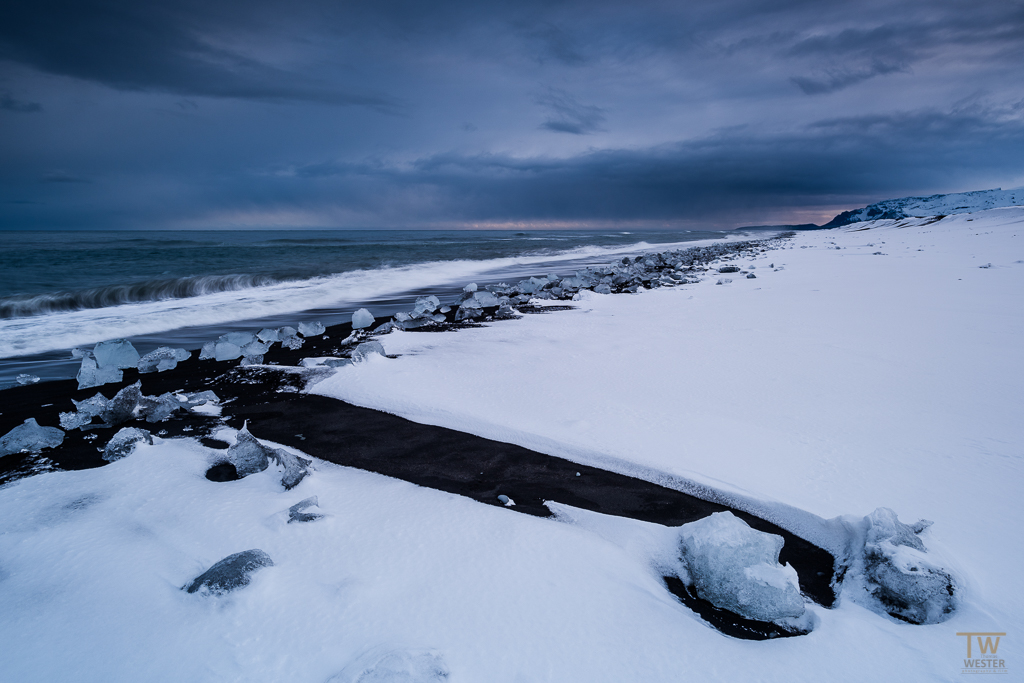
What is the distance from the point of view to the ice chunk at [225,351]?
411 cm

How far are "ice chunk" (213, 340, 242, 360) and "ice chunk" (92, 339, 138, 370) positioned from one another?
61 cm

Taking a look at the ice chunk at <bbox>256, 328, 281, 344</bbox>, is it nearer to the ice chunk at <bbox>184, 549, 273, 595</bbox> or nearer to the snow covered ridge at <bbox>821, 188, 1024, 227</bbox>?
the ice chunk at <bbox>184, 549, 273, 595</bbox>

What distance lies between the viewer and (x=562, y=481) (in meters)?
1.93

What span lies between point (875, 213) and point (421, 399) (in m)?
107

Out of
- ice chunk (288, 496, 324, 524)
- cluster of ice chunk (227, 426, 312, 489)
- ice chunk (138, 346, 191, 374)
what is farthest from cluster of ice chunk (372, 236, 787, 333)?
ice chunk (288, 496, 324, 524)

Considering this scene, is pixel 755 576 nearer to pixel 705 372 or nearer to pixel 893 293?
pixel 705 372

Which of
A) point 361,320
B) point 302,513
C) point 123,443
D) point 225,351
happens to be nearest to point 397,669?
point 302,513

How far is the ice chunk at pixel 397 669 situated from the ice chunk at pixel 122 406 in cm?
234

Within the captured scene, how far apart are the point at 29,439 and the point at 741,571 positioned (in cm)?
315

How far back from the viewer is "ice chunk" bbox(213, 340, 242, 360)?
4105 mm

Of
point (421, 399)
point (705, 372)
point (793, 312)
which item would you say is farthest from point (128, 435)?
point (793, 312)

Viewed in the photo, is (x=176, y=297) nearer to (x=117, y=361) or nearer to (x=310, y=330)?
(x=310, y=330)

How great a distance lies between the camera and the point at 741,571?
1243 mm

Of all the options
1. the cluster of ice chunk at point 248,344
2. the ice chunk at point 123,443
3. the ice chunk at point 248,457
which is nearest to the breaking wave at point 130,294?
the cluster of ice chunk at point 248,344
